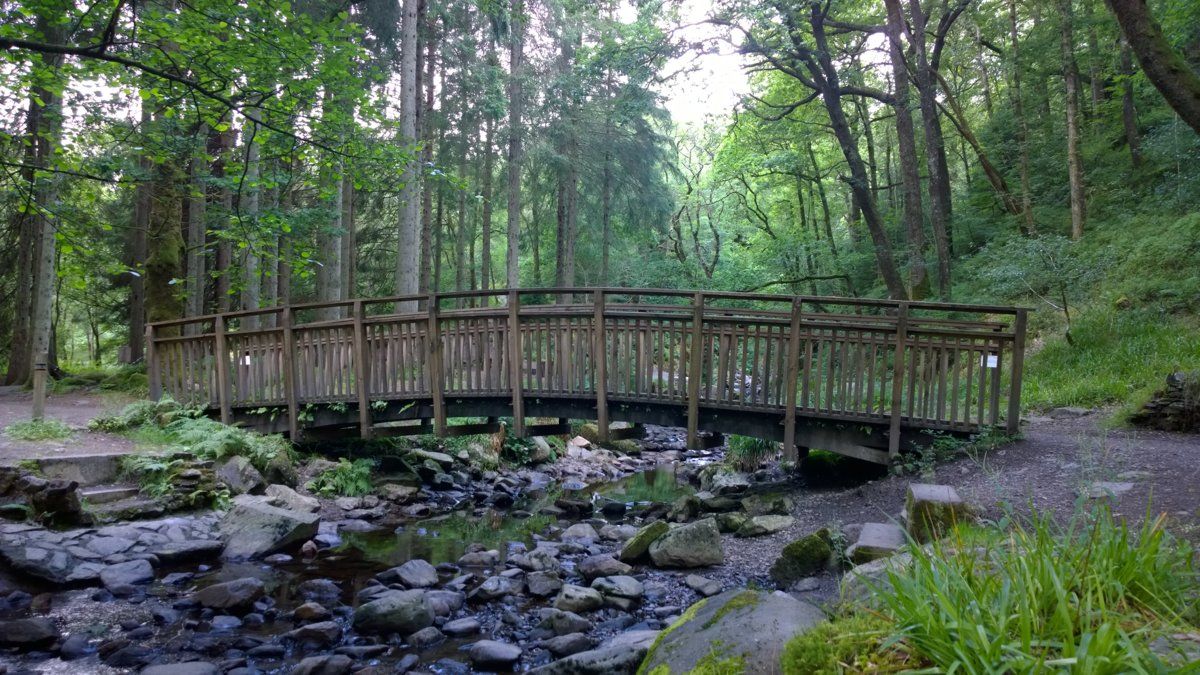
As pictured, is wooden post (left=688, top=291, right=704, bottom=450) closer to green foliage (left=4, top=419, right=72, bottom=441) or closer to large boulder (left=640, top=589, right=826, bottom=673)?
large boulder (left=640, top=589, right=826, bottom=673)

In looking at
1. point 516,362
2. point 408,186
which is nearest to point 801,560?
point 516,362

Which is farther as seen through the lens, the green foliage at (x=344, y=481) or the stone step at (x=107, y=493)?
the green foliage at (x=344, y=481)

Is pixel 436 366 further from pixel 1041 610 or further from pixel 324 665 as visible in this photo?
pixel 1041 610

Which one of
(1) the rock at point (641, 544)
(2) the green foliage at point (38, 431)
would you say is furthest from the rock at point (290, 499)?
(1) the rock at point (641, 544)

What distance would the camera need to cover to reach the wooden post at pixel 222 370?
1076 cm

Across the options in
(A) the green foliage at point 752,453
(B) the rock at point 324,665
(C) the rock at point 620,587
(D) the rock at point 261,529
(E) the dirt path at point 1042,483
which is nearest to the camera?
(B) the rock at point 324,665

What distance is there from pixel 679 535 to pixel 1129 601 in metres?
4.96

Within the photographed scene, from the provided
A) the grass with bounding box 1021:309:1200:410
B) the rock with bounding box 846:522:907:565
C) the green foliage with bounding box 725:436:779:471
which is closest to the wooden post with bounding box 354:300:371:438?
the green foliage with bounding box 725:436:779:471

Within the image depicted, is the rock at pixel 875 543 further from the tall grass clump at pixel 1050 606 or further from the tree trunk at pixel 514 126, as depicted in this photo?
the tree trunk at pixel 514 126

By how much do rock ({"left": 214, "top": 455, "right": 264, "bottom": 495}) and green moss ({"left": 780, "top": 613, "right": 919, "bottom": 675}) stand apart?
7879mm

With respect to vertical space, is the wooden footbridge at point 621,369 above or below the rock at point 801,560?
above

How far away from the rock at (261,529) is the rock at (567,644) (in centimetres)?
368

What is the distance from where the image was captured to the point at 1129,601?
2744mm

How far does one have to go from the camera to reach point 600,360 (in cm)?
921
